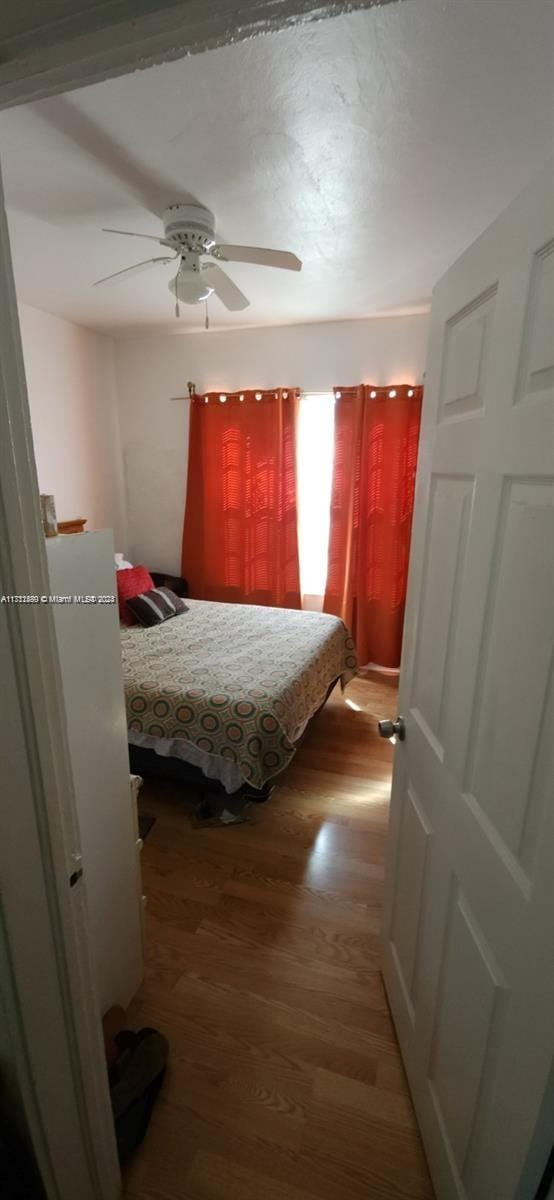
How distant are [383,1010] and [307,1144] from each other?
0.39 meters

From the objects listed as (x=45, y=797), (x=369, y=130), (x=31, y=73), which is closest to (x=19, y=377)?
(x=31, y=73)

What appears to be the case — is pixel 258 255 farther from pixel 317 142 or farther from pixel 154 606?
pixel 154 606

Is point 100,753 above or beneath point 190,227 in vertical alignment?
beneath

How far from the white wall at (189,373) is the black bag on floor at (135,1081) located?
348 cm

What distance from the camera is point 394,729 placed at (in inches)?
51.3

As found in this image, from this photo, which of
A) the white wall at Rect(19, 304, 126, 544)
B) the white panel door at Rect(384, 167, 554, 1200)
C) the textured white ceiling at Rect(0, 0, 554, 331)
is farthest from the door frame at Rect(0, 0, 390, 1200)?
the white wall at Rect(19, 304, 126, 544)

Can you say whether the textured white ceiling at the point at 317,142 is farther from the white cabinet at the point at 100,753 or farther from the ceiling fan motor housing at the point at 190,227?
the white cabinet at the point at 100,753

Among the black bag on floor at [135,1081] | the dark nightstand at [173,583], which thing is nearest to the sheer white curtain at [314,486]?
the dark nightstand at [173,583]

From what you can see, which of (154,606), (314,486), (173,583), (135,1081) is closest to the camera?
(135,1081)

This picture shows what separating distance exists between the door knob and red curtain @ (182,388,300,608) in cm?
264

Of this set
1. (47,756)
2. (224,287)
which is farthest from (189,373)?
(47,756)

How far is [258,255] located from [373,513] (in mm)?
2063

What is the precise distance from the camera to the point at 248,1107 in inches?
47.1

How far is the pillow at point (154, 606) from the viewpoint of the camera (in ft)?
10.3
